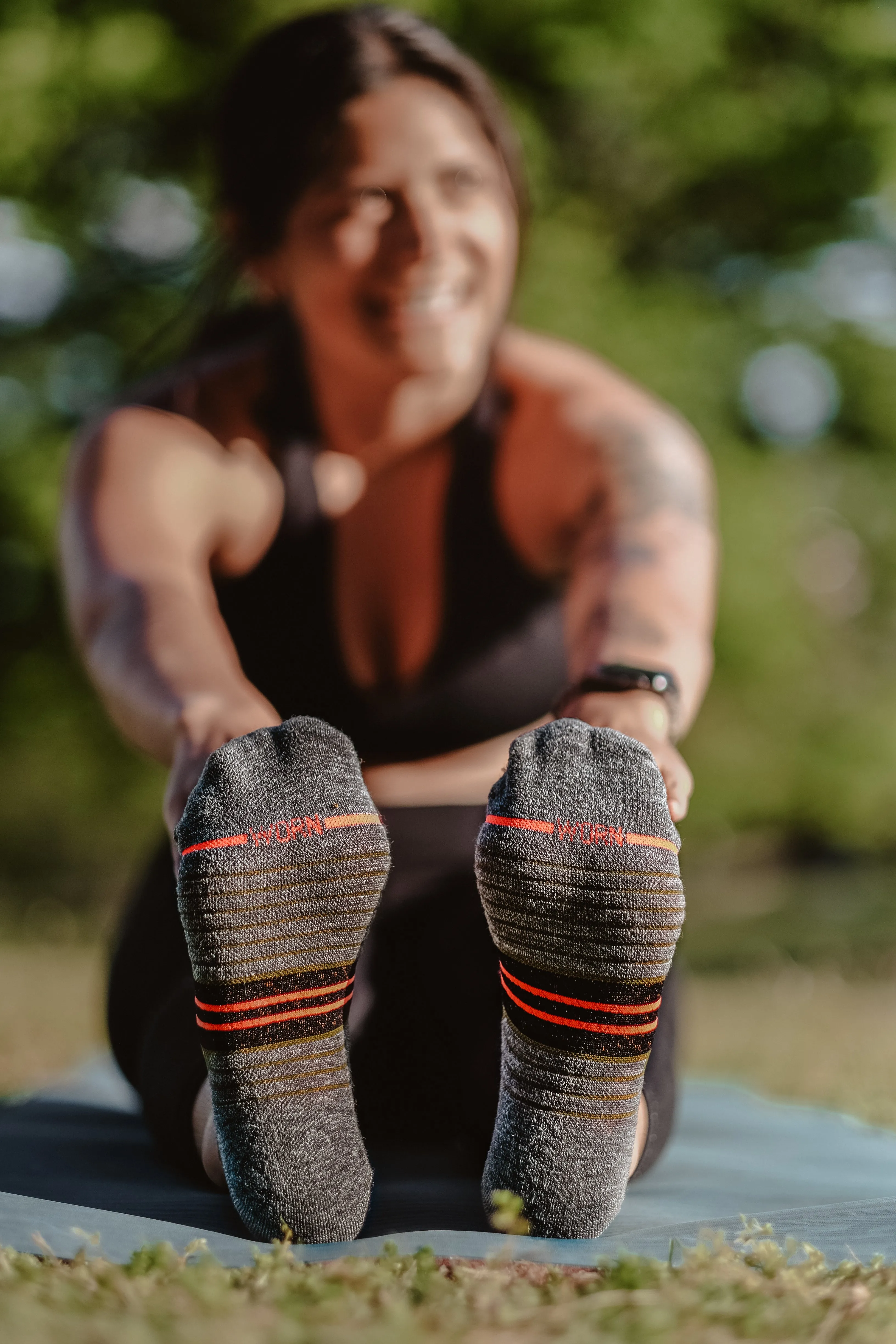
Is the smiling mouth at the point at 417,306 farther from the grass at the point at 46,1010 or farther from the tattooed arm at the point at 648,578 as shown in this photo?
the grass at the point at 46,1010

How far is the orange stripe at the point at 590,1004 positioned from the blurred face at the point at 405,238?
30.4 inches

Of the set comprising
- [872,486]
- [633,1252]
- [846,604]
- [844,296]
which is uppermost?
[633,1252]

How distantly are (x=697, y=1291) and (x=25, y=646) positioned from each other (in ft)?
16.2

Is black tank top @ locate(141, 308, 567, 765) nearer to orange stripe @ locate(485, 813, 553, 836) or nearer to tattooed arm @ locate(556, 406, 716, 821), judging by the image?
tattooed arm @ locate(556, 406, 716, 821)

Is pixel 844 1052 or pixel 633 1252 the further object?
pixel 844 1052

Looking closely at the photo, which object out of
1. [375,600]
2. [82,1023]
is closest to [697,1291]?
[375,600]

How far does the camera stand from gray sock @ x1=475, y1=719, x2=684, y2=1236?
85 centimetres

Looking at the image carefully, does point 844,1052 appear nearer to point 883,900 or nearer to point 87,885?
point 87,885

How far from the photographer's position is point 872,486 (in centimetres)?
A: 634

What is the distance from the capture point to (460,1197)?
3.40ft

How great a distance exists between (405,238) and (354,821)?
72cm

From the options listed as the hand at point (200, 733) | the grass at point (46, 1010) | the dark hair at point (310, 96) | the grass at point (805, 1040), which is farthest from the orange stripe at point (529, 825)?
the grass at point (46, 1010)

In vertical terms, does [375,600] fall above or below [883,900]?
above

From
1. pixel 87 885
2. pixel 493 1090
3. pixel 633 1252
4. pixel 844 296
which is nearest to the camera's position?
pixel 633 1252
